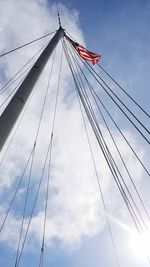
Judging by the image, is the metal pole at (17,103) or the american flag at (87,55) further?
the american flag at (87,55)

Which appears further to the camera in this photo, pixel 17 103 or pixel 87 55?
pixel 87 55

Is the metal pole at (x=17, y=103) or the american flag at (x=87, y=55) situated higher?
the american flag at (x=87, y=55)

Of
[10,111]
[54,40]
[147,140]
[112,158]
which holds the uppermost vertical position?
[54,40]

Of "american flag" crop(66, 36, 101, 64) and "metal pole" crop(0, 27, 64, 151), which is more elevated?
"american flag" crop(66, 36, 101, 64)

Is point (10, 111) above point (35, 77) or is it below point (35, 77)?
below

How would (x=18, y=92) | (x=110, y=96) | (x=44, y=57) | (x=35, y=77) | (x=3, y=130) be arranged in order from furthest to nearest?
(x=110, y=96)
(x=44, y=57)
(x=35, y=77)
(x=18, y=92)
(x=3, y=130)

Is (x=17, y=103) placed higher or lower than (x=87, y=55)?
lower

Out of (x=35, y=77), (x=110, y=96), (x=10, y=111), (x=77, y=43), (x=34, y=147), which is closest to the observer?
(x=10, y=111)

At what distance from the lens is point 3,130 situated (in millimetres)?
6789

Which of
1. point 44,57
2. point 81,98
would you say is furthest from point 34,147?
point 44,57

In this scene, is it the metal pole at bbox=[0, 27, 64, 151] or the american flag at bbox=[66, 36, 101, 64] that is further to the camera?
the american flag at bbox=[66, 36, 101, 64]

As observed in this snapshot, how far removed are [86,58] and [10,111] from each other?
10.1 metres

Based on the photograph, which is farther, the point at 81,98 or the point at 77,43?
the point at 77,43

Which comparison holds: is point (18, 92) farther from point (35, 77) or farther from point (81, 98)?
point (81, 98)
